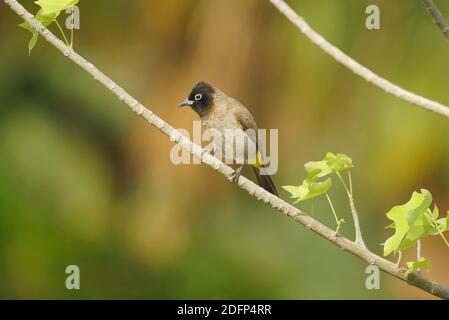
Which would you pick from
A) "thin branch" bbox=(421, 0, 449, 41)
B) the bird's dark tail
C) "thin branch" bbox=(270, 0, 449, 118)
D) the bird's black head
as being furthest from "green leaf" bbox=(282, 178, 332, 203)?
the bird's dark tail

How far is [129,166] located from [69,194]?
0.68 metres

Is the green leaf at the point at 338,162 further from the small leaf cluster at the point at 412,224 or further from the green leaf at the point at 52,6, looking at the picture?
the green leaf at the point at 52,6

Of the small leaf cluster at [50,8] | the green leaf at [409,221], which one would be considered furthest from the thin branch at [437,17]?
the small leaf cluster at [50,8]

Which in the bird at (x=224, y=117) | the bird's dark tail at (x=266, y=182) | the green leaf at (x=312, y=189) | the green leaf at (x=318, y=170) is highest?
the bird at (x=224, y=117)

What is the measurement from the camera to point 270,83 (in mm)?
8930

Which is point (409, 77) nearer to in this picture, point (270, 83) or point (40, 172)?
point (270, 83)

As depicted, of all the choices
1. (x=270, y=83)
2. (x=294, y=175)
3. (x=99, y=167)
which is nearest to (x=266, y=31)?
(x=270, y=83)

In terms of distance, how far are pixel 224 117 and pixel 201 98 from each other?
165 mm

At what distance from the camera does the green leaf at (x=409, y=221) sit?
87.8 inches

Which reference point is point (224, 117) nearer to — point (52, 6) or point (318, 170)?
point (52, 6)

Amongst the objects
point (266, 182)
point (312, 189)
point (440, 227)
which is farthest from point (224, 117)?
point (440, 227)

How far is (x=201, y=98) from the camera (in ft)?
15.4

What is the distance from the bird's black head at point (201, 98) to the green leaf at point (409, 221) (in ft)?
7.94

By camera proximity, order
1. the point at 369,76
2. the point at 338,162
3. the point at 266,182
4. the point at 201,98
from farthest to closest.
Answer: the point at 266,182
the point at 201,98
the point at 338,162
the point at 369,76
